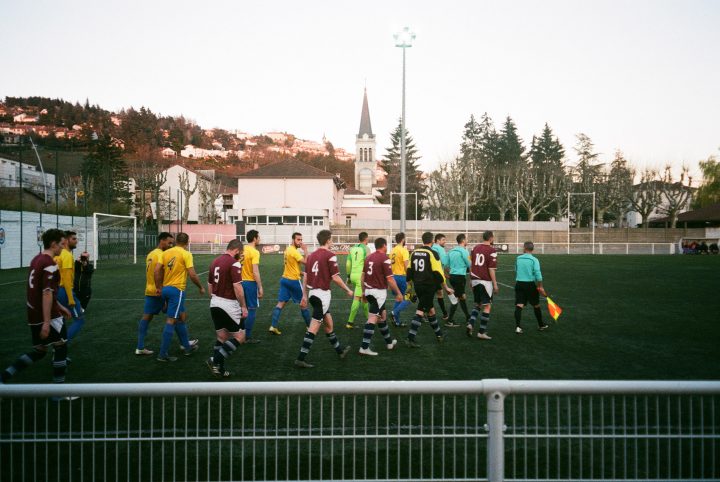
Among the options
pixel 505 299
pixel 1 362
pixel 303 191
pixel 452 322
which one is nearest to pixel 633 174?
pixel 303 191

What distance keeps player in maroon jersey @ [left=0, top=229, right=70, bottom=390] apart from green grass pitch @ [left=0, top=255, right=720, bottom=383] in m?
1.17

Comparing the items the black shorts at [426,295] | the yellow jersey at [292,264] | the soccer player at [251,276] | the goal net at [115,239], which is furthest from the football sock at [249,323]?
the goal net at [115,239]

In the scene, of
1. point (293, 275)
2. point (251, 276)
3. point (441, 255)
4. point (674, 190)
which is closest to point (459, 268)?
point (441, 255)

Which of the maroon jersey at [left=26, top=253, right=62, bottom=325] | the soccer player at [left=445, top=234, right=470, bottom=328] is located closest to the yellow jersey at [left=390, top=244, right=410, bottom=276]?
the soccer player at [left=445, top=234, right=470, bottom=328]

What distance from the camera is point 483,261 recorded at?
10195 millimetres

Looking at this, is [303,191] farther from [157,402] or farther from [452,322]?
[157,402]

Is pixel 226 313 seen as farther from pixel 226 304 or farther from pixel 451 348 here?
pixel 451 348

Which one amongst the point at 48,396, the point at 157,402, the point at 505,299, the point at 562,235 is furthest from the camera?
the point at 562,235

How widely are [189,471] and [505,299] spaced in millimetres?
13482

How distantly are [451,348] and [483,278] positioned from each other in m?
1.58

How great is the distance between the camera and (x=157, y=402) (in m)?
6.17

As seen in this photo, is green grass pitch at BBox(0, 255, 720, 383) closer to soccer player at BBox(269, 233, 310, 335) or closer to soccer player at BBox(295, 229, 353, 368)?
soccer player at BBox(295, 229, 353, 368)

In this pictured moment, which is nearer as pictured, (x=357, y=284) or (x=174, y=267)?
(x=174, y=267)

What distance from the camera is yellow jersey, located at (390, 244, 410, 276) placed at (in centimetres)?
1147
